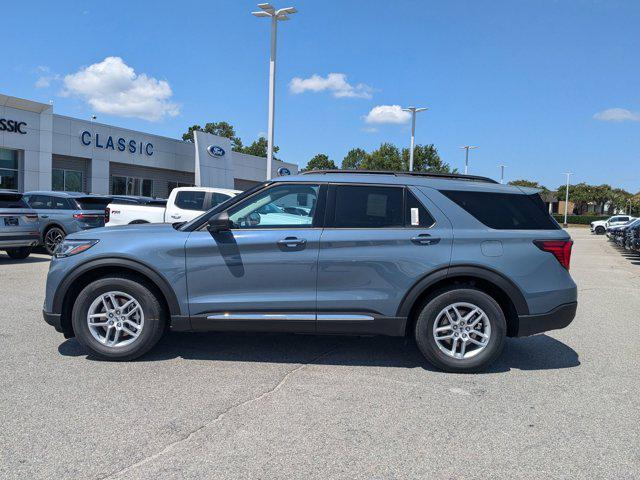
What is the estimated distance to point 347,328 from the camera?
16.2 feet

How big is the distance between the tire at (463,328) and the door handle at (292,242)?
1282mm

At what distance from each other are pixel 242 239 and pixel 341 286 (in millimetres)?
1003

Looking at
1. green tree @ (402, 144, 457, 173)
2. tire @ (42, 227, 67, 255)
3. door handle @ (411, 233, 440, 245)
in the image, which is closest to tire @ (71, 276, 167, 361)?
door handle @ (411, 233, 440, 245)

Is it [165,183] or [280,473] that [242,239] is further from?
[165,183]

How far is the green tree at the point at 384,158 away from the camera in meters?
50.9

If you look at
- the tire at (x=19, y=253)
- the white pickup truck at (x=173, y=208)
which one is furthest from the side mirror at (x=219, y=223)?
the tire at (x=19, y=253)

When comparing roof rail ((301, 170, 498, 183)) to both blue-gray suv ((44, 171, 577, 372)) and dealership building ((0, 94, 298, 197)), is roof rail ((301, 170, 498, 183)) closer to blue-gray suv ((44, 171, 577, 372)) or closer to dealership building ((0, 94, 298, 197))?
blue-gray suv ((44, 171, 577, 372))

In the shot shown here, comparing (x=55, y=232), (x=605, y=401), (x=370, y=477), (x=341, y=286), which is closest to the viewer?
(x=370, y=477)

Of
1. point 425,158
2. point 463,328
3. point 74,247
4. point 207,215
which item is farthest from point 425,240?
point 425,158

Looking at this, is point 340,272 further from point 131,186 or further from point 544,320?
point 131,186

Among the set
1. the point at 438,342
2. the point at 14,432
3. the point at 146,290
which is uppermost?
the point at 146,290

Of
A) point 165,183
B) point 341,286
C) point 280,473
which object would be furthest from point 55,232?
point 165,183

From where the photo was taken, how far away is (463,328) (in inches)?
196

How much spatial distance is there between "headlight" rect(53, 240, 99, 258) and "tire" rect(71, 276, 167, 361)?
1.10ft
